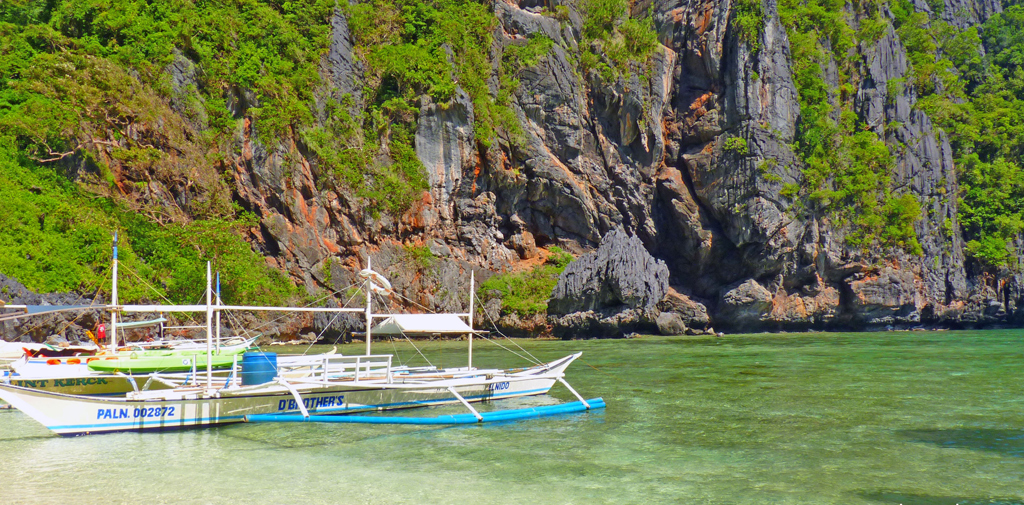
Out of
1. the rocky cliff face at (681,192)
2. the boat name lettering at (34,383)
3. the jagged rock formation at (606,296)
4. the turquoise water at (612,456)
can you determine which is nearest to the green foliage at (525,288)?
the jagged rock formation at (606,296)

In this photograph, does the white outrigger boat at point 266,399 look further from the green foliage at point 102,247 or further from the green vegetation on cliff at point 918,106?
the green vegetation on cliff at point 918,106

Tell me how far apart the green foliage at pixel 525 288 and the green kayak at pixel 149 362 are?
25.4 meters

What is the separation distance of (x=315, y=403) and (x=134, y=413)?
3563mm

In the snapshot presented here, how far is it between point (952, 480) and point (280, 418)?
12386 millimetres

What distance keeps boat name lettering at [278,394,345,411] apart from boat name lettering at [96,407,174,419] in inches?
88.1

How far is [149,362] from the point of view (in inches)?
682

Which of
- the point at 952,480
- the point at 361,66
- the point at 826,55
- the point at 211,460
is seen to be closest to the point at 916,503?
the point at 952,480

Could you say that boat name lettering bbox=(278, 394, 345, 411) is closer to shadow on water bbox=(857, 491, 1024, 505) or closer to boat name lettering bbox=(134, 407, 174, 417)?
boat name lettering bbox=(134, 407, 174, 417)

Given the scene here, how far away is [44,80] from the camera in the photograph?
1359 inches

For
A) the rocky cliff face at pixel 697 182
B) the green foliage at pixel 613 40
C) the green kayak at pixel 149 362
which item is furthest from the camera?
the green foliage at pixel 613 40

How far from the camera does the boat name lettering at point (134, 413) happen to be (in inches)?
488

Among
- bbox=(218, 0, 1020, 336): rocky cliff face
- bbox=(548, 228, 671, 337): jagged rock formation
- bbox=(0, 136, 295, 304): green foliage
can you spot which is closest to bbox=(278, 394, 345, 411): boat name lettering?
bbox=(0, 136, 295, 304): green foliage

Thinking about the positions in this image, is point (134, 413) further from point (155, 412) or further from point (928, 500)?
point (928, 500)

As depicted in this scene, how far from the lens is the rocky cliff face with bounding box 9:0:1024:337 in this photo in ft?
144
